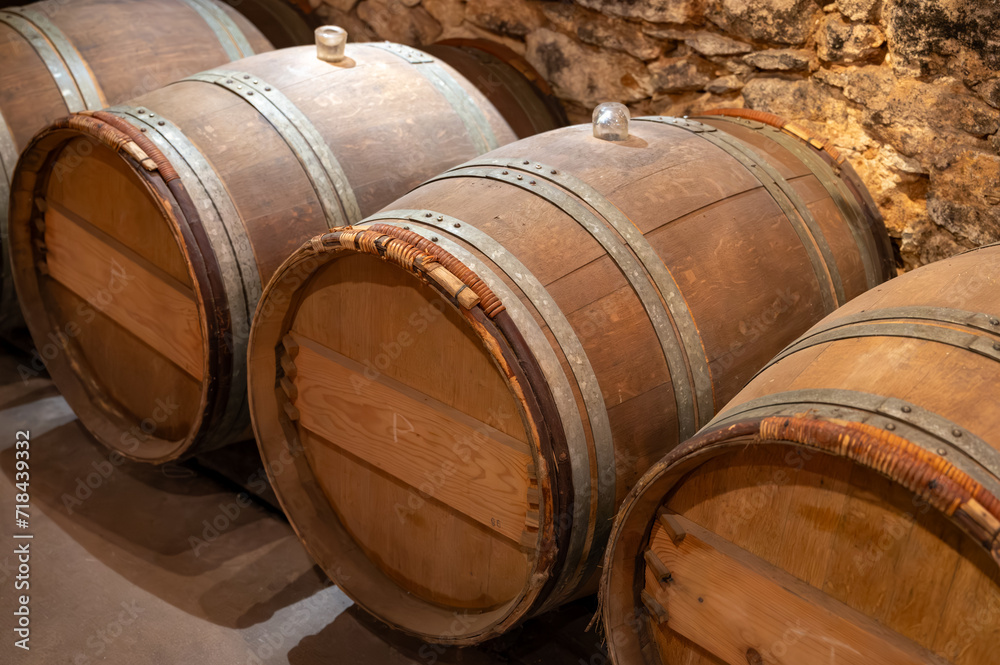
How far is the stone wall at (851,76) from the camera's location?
2215 mm

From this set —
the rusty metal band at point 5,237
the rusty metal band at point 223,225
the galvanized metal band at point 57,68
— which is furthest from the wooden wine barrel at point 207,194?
the galvanized metal band at point 57,68

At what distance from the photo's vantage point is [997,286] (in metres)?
1.54

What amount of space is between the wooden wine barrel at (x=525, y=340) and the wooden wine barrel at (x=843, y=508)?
214 mm

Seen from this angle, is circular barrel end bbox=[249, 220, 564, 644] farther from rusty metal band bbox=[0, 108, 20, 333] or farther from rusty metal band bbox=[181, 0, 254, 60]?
rusty metal band bbox=[181, 0, 254, 60]

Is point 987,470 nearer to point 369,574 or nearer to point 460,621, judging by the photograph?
point 460,621

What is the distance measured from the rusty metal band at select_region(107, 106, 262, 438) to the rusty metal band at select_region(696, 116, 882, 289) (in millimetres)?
1530

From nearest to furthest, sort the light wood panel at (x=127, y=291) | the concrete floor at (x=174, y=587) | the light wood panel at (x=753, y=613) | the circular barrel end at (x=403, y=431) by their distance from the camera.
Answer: the light wood panel at (x=753, y=613), the circular barrel end at (x=403, y=431), the concrete floor at (x=174, y=587), the light wood panel at (x=127, y=291)

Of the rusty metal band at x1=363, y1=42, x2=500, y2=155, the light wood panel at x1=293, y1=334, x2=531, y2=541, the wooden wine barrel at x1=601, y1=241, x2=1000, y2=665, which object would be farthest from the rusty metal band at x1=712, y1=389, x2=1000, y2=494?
the rusty metal band at x1=363, y1=42, x2=500, y2=155

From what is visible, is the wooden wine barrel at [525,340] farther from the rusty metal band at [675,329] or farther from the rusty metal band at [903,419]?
the rusty metal band at [903,419]

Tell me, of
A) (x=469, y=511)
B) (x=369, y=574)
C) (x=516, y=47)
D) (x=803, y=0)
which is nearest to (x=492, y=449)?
(x=469, y=511)

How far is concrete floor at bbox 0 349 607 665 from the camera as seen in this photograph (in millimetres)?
2322

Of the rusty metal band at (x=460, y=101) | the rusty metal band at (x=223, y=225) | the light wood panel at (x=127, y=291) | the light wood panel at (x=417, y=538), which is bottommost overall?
the light wood panel at (x=417, y=538)

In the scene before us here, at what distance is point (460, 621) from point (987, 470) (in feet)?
4.28

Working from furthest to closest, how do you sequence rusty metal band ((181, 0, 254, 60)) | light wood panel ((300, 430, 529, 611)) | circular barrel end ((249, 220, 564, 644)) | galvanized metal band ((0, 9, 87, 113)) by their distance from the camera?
rusty metal band ((181, 0, 254, 60)) < galvanized metal band ((0, 9, 87, 113)) < light wood panel ((300, 430, 529, 611)) < circular barrel end ((249, 220, 564, 644))
